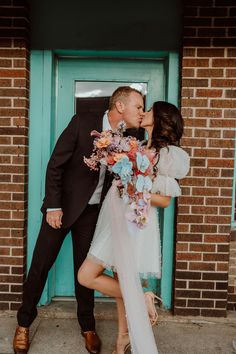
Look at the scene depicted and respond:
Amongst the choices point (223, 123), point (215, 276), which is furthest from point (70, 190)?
point (215, 276)

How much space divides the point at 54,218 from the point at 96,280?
0.60 metres

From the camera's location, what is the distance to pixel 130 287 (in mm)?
3014

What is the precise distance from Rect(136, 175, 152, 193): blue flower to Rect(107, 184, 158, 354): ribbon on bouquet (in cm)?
25

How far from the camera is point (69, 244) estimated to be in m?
4.39

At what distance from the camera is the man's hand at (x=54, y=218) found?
3318 mm

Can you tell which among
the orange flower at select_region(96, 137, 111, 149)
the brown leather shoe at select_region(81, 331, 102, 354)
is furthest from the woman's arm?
the brown leather shoe at select_region(81, 331, 102, 354)

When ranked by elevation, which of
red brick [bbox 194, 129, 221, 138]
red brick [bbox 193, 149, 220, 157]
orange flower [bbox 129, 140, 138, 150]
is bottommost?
red brick [bbox 193, 149, 220, 157]

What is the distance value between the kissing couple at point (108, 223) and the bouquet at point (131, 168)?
0.30 ft

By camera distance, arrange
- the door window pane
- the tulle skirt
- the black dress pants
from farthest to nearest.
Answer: the door window pane
the black dress pants
the tulle skirt

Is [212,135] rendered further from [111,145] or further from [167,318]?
[167,318]

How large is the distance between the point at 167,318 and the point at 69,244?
4.12ft

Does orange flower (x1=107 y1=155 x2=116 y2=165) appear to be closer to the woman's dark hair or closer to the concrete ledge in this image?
the woman's dark hair

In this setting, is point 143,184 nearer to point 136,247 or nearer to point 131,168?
point 131,168

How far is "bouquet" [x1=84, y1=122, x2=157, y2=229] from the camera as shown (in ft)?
9.35
